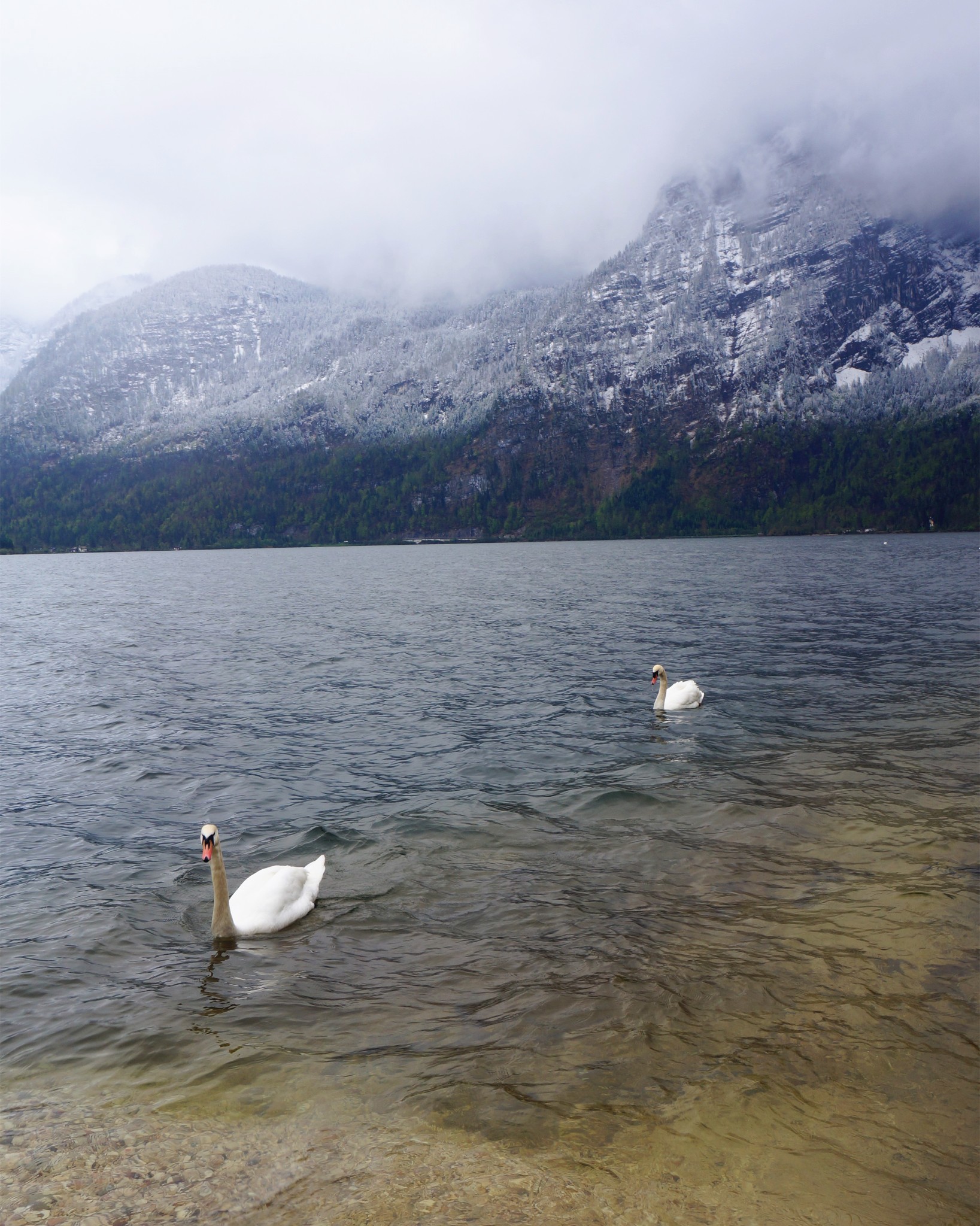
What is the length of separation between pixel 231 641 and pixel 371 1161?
41.7 m

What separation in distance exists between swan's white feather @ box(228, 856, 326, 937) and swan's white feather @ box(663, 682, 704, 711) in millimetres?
15048

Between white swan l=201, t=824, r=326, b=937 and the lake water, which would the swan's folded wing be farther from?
the lake water

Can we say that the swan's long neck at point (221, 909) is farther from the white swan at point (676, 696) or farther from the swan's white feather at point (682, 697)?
the swan's white feather at point (682, 697)

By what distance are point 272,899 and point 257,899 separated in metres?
0.25

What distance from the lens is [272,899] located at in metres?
11.7

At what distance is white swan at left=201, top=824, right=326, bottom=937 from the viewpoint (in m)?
11.1

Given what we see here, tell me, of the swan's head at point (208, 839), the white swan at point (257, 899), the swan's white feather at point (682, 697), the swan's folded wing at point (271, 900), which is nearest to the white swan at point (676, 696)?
the swan's white feather at point (682, 697)

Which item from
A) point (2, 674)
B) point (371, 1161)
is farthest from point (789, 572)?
point (371, 1161)

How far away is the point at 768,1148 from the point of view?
656cm

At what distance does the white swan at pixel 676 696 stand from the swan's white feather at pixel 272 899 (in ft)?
49.1

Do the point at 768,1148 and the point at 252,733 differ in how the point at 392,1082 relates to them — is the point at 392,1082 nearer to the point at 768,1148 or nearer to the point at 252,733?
the point at 768,1148

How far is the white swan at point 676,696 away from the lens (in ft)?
81.6

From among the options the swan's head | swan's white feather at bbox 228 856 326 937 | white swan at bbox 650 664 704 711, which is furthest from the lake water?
the swan's head

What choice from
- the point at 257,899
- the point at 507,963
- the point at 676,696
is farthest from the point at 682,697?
the point at 257,899
